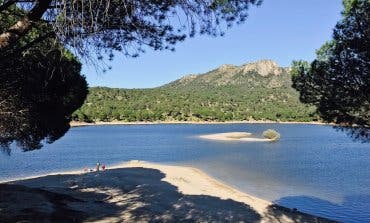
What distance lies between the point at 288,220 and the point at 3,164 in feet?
143

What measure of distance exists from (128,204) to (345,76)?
37.2 feet

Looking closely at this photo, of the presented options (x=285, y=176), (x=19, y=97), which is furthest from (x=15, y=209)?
(x=285, y=176)

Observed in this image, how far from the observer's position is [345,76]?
19.0 metres

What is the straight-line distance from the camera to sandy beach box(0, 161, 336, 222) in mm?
17375

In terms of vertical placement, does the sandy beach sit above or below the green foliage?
below

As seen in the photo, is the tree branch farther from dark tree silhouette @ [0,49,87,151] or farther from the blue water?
the blue water

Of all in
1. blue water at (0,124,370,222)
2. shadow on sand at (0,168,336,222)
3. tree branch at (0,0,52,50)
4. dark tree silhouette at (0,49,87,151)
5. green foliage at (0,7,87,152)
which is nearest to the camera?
tree branch at (0,0,52,50)

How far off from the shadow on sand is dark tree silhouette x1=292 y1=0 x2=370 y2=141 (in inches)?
258

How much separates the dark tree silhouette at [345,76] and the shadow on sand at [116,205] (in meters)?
6.56

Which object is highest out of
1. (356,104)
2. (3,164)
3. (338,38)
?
(338,38)

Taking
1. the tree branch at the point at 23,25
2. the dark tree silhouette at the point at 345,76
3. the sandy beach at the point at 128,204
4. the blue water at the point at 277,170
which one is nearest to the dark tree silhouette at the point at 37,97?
the sandy beach at the point at 128,204

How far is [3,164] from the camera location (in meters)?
57.6

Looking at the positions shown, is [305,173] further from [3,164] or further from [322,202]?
[3,164]

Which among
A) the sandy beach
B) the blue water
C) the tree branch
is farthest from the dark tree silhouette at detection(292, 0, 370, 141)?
the tree branch
